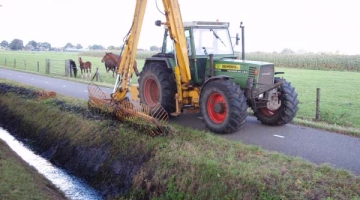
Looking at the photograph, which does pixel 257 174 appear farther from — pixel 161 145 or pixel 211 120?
pixel 211 120

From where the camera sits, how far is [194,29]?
10547 millimetres

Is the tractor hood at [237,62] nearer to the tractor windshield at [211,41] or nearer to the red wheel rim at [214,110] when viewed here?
the tractor windshield at [211,41]

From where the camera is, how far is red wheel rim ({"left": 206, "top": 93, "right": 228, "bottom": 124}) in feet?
31.6

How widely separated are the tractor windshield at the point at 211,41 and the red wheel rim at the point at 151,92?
6.34 ft

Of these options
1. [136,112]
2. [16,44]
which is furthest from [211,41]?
[16,44]

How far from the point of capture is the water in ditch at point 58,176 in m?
8.74

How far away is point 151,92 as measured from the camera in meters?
12.1

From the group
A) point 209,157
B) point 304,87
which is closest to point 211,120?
point 209,157

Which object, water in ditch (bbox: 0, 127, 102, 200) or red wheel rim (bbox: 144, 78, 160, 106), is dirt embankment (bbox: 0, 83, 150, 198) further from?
red wheel rim (bbox: 144, 78, 160, 106)

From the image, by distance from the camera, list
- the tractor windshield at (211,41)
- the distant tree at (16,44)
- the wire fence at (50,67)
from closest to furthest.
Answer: the tractor windshield at (211,41), the wire fence at (50,67), the distant tree at (16,44)

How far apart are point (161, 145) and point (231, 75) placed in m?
2.60

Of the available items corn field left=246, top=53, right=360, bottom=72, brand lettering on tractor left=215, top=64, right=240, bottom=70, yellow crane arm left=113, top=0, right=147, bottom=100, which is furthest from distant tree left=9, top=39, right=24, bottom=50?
brand lettering on tractor left=215, top=64, right=240, bottom=70

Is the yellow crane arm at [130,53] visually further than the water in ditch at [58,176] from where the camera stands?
Yes

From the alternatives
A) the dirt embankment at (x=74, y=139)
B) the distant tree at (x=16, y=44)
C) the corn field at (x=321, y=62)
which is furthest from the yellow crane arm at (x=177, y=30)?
the distant tree at (x=16, y=44)
